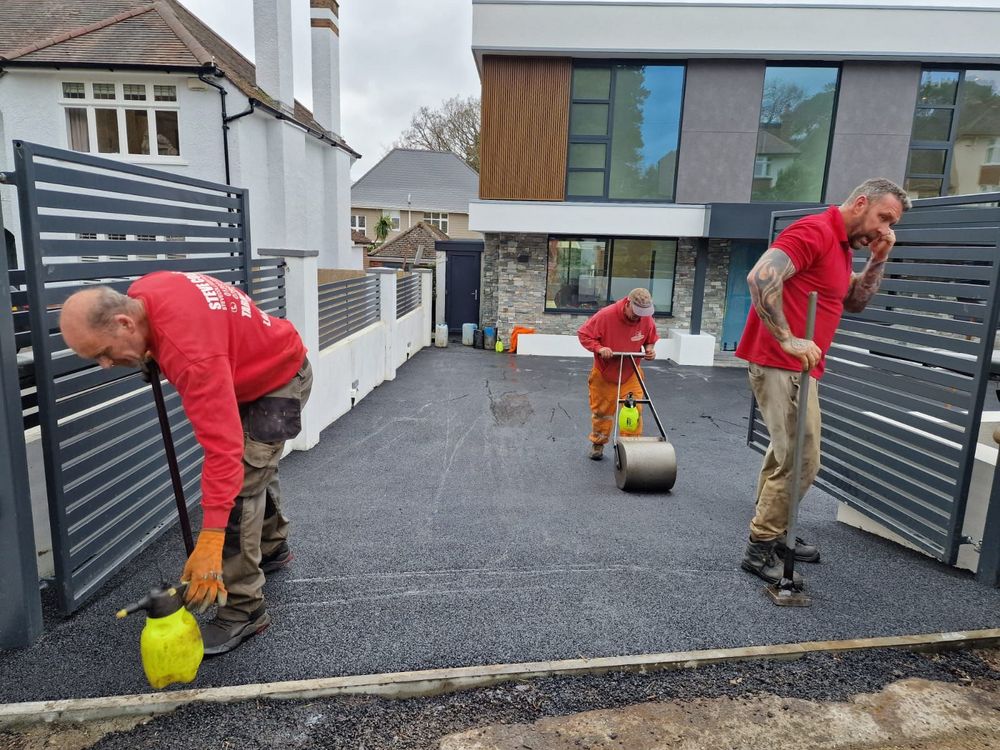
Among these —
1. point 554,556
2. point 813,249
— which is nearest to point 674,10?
point 813,249

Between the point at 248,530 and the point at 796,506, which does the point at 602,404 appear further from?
the point at 248,530

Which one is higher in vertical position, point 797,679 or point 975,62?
point 975,62

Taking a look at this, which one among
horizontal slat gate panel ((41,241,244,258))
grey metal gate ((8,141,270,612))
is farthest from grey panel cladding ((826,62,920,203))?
grey metal gate ((8,141,270,612))

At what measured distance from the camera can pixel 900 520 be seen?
3947 millimetres

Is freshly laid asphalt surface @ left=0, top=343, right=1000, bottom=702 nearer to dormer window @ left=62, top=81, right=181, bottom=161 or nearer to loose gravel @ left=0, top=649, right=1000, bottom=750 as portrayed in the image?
loose gravel @ left=0, top=649, right=1000, bottom=750

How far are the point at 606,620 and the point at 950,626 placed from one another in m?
1.78

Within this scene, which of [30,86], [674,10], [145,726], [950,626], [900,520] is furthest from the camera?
[30,86]

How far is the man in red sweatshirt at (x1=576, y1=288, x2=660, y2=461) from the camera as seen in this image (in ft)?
19.9

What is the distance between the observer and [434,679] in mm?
2680

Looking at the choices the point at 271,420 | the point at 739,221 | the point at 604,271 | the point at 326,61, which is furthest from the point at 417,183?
the point at 271,420

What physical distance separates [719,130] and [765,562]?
1229cm

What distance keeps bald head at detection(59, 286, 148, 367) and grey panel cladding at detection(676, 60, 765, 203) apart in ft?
43.5

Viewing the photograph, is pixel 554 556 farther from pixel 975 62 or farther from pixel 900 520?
pixel 975 62

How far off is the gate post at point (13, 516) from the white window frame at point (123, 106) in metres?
13.6
